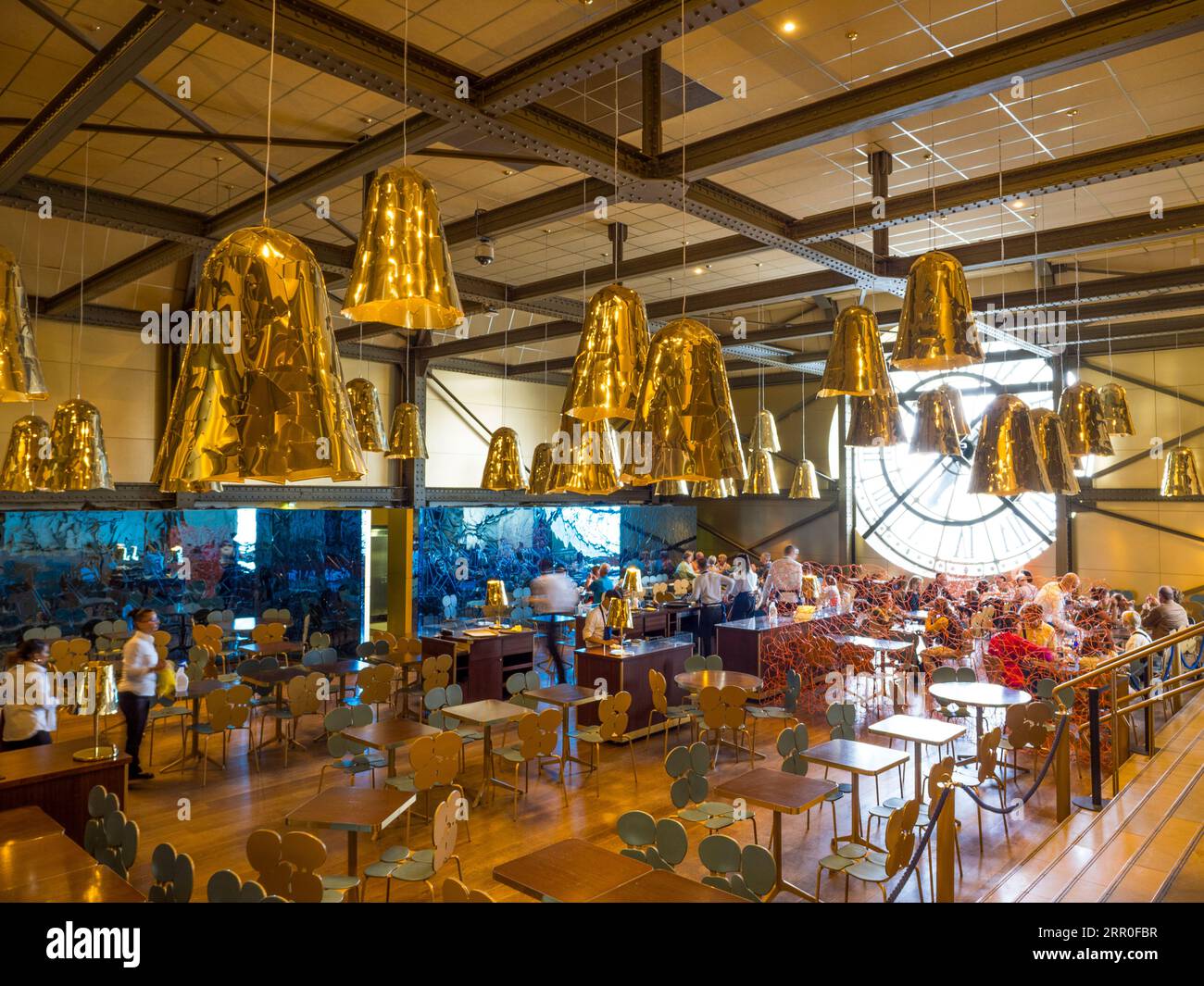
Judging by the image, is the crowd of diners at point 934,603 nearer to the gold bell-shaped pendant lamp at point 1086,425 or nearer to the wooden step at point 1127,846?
the wooden step at point 1127,846

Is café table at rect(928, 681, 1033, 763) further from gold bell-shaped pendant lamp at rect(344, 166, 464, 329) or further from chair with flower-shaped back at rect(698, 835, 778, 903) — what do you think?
gold bell-shaped pendant lamp at rect(344, 166, 464, 329)

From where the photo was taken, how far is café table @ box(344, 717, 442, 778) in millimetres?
6379

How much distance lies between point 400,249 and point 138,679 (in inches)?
282

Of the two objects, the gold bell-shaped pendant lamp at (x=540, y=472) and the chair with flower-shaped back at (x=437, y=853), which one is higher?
the gold bell-shaped pendant lamp at (x=540, y=472)

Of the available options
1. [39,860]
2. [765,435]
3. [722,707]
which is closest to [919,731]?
[722,707]

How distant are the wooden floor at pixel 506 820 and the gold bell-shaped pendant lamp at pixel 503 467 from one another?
2.79 meters

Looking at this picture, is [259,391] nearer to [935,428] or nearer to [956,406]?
[935,428]

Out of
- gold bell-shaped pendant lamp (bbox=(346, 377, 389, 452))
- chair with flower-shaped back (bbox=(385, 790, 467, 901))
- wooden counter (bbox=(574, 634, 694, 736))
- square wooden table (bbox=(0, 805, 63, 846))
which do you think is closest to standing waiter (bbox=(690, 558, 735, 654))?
wooden counter (bbox=(574, 634, 694, 736))

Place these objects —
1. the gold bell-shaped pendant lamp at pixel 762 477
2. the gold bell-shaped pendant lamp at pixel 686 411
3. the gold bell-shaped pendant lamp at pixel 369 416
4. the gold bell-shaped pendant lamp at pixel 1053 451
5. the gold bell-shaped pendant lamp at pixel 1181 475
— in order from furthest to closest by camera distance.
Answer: the gold bell-shaped pendant lamp at pixel 1181 475 < the gold bell-shaped pendant lamp at pixel 762 477 < the gold bell-shaped pendant lamp at pixel 369 416 < the gold bell-shaped pendant lamp at pixel 1053 451 < the gold bell-shaped pendant lamp at pixel 686 411

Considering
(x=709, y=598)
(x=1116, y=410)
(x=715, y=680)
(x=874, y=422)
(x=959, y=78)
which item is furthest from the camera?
(x=709, y=598)

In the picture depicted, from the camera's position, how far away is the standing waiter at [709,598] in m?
13.5

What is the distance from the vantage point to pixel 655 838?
4.74 m

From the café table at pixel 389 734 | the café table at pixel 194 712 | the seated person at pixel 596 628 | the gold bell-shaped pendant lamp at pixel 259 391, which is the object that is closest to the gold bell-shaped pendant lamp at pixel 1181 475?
the seated person at pixel 596 628

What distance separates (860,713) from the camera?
35.0ft
